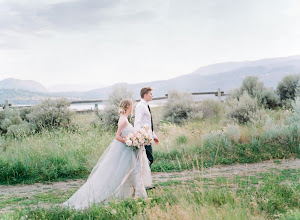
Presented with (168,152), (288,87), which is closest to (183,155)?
(168,152)

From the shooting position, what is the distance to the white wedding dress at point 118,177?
19.1 ft

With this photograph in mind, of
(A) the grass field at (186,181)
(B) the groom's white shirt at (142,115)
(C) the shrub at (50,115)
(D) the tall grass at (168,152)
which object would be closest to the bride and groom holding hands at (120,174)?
(A) the grass field at (186,181)

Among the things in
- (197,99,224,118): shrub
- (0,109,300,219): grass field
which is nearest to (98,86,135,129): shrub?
(0,109,300,219): grass field

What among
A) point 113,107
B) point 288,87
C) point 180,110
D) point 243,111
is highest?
point 288,87

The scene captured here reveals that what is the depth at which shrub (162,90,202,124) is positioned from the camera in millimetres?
16297

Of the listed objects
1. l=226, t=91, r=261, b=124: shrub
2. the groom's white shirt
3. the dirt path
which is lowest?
the dirt path

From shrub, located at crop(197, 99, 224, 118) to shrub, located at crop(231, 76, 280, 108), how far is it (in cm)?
104

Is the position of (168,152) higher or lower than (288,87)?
lower

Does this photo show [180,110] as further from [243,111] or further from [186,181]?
[186,181]

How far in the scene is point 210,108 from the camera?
56.5ft

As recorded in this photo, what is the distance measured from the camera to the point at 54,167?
8.25 metres

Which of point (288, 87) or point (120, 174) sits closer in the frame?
point (120, 174)

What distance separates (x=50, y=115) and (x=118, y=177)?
10.1m

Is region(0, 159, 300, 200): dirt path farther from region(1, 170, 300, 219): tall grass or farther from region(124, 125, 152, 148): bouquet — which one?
region(124, 125, 152, 148): bouquet
